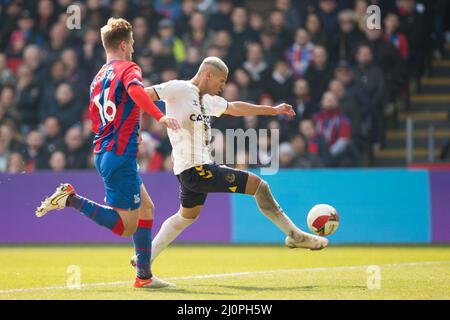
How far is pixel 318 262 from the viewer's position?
1178cm

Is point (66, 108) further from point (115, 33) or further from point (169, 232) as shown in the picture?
point (115, 33)

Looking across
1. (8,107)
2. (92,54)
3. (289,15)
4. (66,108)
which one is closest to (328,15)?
(289,15)

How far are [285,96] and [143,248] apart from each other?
871 cm

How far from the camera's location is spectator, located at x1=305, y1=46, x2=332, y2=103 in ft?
56.0

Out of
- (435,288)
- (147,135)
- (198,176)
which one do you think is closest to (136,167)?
(198,176)

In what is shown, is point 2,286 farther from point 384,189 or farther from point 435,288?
point 384,189

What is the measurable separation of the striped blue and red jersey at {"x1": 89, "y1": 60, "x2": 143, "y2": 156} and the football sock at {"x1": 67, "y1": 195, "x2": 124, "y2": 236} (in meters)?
0.48

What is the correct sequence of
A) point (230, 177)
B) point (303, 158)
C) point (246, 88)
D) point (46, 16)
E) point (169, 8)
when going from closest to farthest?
point (230, 177)
point (303, 158)
point (246, 88)
point (46, 16)
point (169, 8)

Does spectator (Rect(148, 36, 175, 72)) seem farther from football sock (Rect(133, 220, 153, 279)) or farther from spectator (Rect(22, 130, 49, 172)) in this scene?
football sock (Rect(133, 220, 153, 279))

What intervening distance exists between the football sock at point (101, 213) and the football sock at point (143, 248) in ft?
1.12

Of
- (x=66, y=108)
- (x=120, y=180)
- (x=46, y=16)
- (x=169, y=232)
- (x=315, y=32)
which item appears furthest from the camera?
(x=46, y=16)

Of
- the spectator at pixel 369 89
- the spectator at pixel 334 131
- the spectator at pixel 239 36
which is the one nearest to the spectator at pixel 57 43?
the spectator at pixel 239 36

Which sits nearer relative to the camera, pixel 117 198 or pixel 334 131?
pixel 117 198

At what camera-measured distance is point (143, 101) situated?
7.93 meters
